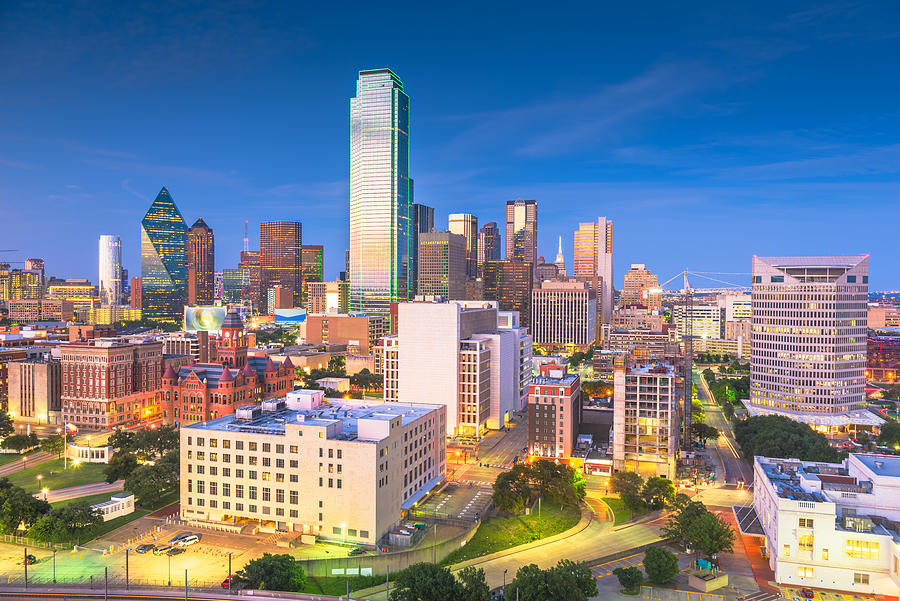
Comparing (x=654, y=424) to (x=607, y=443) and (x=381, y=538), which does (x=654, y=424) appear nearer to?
(x=607, y=443)

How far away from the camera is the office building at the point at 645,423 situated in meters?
116

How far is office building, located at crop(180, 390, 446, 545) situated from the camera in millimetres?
82438

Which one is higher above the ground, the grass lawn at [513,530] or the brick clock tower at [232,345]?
the brick clock tower at [232,345]

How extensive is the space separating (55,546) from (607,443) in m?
103

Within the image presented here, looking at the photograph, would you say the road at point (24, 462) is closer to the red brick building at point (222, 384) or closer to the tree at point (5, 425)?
the tree at point (5, 425)

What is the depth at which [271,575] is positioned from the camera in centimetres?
6606

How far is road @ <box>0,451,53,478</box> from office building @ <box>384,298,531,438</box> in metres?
77.2

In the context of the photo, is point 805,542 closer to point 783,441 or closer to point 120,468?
A: point 783,441

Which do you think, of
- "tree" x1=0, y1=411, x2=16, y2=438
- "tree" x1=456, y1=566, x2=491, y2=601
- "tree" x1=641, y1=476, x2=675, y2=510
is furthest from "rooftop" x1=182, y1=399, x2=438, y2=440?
"tree" x1=0, y1=411, x2=16, y2=438

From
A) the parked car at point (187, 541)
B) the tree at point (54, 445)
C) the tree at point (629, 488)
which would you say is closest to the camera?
the parked car at point (187, 541)

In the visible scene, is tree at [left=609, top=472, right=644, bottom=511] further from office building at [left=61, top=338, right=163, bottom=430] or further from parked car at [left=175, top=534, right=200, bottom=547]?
office building at [left=61, top=338, right=163, bottom=430]

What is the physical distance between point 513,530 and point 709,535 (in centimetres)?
2738

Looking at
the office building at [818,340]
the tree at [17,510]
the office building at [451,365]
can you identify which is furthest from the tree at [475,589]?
the office building at [818,340]

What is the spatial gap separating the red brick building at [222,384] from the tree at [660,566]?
105650 mm
